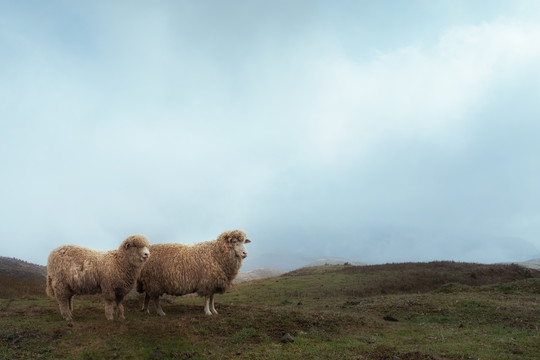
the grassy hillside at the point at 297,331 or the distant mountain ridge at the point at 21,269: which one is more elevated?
the distant mountain ridge at the point at 21,269

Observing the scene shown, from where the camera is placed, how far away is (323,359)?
420 inches

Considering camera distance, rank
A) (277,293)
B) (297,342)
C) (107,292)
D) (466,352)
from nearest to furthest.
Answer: (466,352) → (297,342) → (107,292) → (277,293)

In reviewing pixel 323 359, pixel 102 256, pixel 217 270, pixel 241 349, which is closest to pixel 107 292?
pixel 102 256

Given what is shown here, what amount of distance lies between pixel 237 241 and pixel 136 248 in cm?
444

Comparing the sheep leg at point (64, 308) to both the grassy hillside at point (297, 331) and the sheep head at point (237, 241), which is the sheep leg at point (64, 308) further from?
the sheep head at point (237, 241)

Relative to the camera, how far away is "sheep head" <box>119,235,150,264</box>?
14523 millimetres

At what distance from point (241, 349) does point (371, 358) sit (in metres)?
4.02

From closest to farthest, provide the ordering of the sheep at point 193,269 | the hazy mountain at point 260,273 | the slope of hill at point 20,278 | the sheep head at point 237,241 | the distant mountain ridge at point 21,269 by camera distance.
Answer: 1. the sheep at point 193,269
2. the sheep head at point 237,241
3. the slope of hill at point 20,278
4. the distant mountain ridge at point 21,269
5. the hazy mountain at point 260,273

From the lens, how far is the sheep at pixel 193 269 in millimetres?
Result: 15469

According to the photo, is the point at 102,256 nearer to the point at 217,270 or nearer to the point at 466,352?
the point at 217,270

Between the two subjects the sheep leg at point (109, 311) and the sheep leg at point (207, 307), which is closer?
the sheep leg at point (109, 311)

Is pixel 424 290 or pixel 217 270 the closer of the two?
pixel 217 270

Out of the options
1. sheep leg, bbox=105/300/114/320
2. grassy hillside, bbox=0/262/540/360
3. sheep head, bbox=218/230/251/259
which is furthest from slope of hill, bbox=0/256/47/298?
sheep head, bbox=218/230/251/259

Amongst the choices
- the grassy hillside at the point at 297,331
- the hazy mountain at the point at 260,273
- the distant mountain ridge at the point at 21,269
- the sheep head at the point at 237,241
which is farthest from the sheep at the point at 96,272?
the hazy mountain at the point at 260,273
